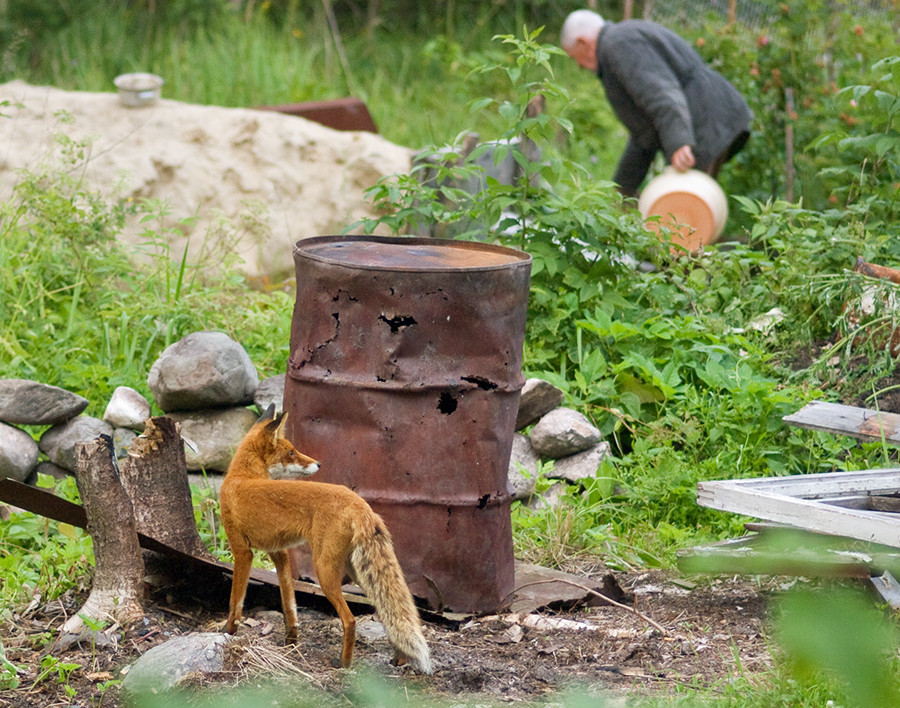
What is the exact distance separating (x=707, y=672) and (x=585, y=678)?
366 mm

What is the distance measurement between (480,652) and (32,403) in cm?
260

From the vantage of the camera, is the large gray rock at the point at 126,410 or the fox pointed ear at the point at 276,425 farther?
the large gray rock at the point at 126,410

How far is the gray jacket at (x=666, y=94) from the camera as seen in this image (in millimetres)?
7676

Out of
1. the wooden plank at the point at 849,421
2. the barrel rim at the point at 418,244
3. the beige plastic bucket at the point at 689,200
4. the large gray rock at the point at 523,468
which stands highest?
the beige plastic bucket at the point at 689,200

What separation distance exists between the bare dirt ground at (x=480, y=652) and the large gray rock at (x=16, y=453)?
4.53ft

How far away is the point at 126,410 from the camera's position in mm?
4820

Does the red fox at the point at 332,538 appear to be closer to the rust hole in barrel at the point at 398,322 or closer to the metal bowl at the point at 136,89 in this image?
the rust hole in barrel at the point at 398,322

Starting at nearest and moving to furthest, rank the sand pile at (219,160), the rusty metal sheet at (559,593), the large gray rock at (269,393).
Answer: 1. the rusty metal sheet at (559,593)
2. the large gray rock at (269,393)
3. the sand pile at (219,160)

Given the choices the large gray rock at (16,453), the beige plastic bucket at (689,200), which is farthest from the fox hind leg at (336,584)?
the beige plastic bucket at (689,200)

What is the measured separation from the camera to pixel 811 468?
4.56 metres

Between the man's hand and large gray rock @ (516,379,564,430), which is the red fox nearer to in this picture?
large gray rock @ (516,379,564,430)

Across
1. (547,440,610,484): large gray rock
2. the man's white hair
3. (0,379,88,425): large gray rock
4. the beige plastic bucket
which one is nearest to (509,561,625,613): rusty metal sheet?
(547,440,610,484): large gray rock

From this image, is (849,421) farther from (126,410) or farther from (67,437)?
(67,437)

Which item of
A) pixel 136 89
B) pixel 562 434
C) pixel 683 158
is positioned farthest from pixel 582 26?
pixel 562 434
